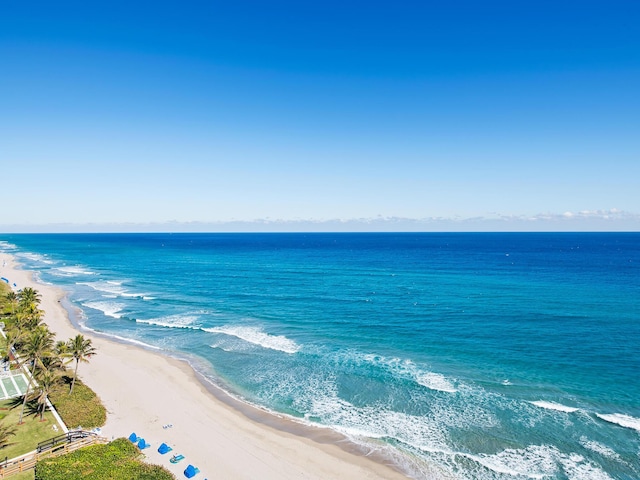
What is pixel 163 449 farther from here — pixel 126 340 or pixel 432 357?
pixel 126 340

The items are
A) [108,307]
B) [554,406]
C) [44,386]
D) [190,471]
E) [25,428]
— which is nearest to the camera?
[190,471]

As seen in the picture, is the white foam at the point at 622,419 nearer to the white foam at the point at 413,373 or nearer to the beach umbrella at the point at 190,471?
the white foam at the point at 413,373

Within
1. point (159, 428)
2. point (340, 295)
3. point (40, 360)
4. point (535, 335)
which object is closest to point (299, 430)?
point (159, 428)

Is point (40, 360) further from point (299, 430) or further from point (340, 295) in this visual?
point (340, 295)

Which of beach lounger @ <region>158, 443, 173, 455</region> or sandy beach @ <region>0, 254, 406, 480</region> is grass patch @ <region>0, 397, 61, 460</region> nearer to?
sandy beach @ <region>0, 254, 406, 480</region>

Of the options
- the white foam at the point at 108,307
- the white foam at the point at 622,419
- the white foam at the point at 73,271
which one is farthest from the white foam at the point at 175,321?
the white foam at the point at 73,271

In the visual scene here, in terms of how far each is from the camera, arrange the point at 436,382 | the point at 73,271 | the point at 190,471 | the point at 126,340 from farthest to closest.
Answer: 1. the point at 73,271
2. the point at 126,340
3. the point at 436,382
4. the point at 190,471

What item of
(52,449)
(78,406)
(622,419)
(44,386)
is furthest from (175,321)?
(622,419)

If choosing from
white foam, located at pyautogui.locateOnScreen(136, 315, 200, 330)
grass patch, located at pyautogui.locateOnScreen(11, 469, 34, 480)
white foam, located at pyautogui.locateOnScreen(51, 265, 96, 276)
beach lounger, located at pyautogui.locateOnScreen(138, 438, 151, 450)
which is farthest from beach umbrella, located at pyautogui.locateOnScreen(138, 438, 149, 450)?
white foam, located at pyautogui.locateOnScreen(51, 265, 96, 276)
